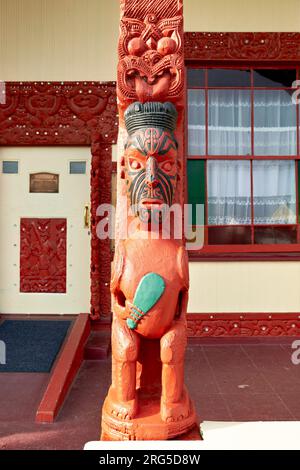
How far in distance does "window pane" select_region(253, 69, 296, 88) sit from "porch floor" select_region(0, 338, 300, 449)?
11.4 feet

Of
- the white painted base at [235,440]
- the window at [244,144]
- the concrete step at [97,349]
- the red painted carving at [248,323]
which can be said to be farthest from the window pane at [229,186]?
the white painted base at [235,440]

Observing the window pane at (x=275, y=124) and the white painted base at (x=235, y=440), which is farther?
the window pane at (x=275, y=124)

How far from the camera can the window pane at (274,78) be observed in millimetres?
5117

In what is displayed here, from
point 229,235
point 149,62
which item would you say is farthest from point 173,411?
point 229,235

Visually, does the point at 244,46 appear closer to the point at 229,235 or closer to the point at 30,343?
the point at 229,235

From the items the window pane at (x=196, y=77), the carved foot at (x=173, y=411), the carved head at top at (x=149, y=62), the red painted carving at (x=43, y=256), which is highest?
the window pane at (x=196, y=77)

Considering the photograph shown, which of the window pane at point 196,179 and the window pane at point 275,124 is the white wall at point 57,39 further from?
the window pane at point 275,124

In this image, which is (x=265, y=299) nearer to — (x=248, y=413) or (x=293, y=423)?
(x=248, y=413)

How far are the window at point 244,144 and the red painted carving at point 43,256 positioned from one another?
1.87 m

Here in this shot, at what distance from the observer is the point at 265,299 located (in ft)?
16.2

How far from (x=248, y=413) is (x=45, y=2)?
17.5 feet

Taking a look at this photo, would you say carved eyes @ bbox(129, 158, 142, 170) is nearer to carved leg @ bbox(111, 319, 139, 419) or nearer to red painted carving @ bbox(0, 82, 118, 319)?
carved leg @ bbox(111, 319, 139, 419)
